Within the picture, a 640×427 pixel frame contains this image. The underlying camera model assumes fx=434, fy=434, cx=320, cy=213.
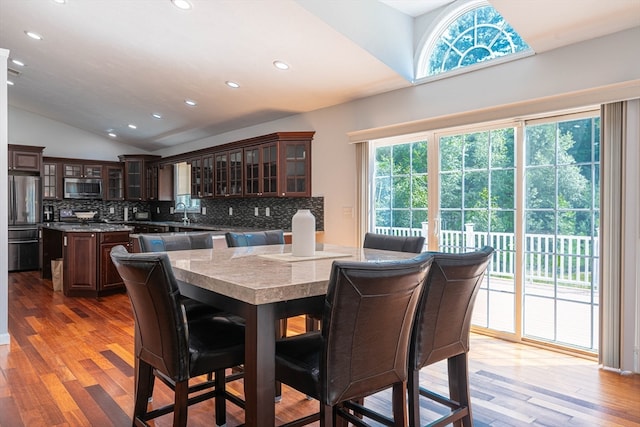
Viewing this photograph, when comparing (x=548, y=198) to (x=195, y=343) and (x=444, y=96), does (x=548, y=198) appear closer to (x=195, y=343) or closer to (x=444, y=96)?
(x=444, y=96)

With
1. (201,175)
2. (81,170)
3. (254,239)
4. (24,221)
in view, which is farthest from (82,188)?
(254,239)

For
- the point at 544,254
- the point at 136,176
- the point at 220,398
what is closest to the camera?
the point at 220,398

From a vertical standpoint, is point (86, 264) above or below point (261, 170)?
below

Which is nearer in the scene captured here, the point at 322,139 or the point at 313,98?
the point at 313,98

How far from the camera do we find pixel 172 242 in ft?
9.12

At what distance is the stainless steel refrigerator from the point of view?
7.73m

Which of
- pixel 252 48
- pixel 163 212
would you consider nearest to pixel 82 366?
pixel 252 48

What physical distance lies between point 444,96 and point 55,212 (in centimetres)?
818

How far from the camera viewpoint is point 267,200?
646cm

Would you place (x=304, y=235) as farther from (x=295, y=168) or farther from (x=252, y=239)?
(x=295, y=168)

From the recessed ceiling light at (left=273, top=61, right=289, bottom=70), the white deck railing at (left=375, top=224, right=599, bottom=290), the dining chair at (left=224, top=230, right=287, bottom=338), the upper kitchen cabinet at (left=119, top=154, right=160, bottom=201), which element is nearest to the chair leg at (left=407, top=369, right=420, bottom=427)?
the dining chair at (left=224, top=230, right=287, bottom=338)

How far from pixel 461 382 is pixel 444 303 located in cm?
48

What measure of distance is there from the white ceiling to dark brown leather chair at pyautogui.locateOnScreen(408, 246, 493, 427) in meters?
2.21

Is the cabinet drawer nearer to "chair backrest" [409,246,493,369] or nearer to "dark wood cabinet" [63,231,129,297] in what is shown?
"dark wood cabinet" [63,231,129,297]
